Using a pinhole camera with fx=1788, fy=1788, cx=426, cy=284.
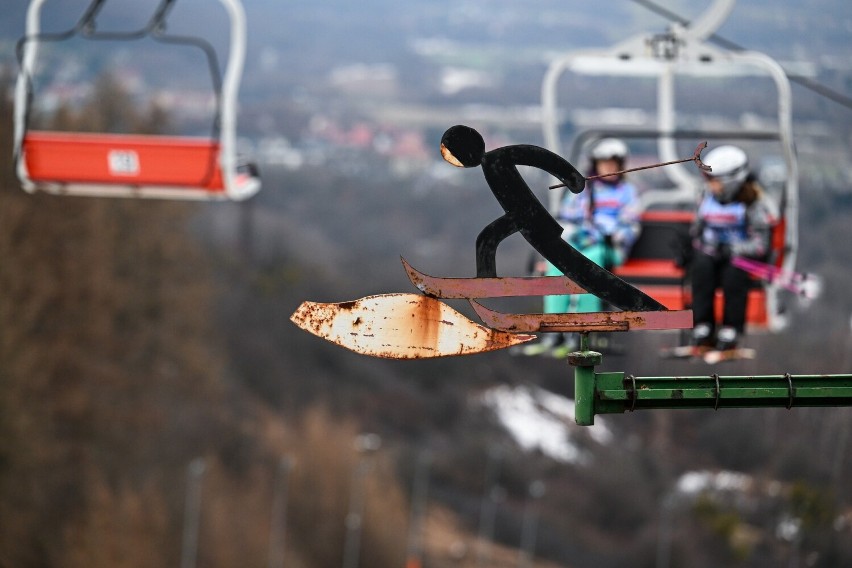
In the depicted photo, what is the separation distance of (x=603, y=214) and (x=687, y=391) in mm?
5838

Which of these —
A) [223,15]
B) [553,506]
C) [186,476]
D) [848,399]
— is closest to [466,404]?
[553,506]

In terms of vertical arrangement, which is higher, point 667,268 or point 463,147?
point 667,268

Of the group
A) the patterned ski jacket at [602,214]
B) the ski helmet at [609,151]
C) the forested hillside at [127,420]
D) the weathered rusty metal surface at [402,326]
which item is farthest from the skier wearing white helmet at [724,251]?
the forested hillside at [127,420]

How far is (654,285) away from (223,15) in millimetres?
72871

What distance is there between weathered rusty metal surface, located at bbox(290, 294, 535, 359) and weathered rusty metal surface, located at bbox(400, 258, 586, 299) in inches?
2.1

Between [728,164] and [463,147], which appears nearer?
[463,147]

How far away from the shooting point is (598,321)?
5848 millimetres

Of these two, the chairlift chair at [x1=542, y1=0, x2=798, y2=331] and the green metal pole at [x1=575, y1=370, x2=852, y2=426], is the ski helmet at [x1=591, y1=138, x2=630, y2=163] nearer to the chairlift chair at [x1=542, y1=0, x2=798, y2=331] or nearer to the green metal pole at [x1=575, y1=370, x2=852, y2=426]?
the chairlift chair at [x1=542, y1=0, x2=798, y2=331]

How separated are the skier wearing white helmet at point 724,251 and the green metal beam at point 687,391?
5.45 m

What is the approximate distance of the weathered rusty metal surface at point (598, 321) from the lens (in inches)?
229

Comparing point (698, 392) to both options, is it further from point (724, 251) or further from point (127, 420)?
Answer: point (127, 420)

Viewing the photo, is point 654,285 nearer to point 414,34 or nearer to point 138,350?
point 138,350

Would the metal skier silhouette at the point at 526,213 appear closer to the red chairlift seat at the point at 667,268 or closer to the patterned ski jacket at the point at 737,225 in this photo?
the red chairlift seat at the point at 667,268

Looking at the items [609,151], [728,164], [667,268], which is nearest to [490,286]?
[728,164]
